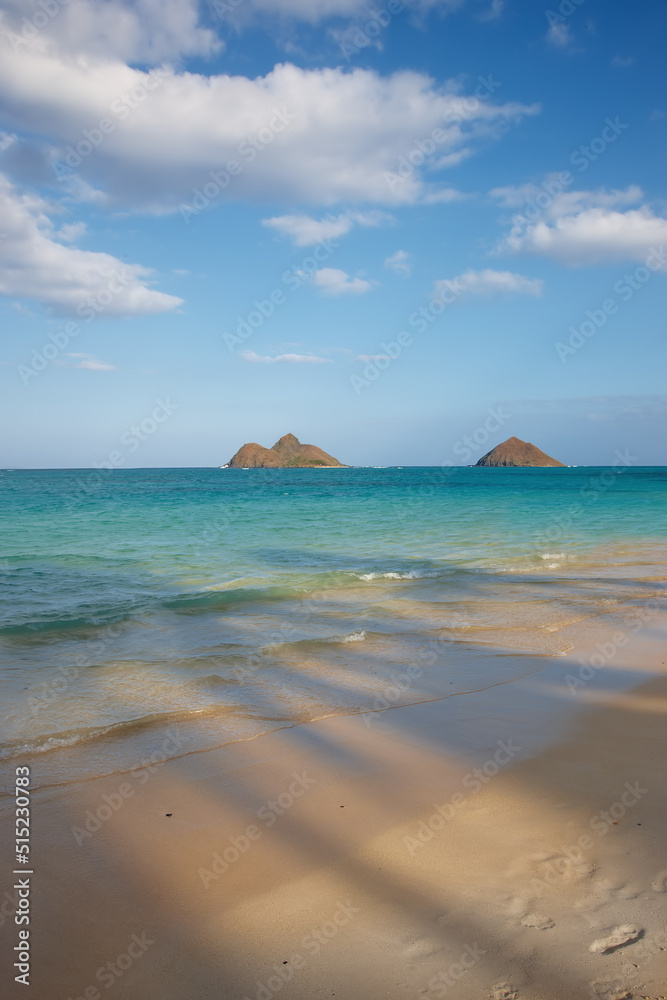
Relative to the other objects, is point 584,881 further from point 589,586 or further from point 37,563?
point 37,563

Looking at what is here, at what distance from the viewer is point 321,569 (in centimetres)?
1389

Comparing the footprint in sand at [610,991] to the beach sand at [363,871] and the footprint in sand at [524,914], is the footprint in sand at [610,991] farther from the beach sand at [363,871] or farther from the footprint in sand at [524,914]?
the footprint in sand at [524,914]

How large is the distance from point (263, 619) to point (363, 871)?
624 cm

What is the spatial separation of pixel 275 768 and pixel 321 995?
6.67ft

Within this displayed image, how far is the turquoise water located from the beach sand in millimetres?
1021

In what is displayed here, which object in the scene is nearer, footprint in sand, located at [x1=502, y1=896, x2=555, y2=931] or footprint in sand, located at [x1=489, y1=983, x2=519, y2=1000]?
footprint in sand, located at [x1=489, y1=983, x2=519, y2=1000]

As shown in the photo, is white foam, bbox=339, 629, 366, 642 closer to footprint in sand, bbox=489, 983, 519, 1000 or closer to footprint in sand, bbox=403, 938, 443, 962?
footprint in sand, bbox=403, 938, 443, 962

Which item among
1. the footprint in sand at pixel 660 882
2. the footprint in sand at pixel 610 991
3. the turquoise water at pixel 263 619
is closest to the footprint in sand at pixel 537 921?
the footprint in sand at pixel 610 991

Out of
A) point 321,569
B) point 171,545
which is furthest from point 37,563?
point 321,569

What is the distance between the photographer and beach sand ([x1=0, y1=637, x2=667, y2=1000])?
2.52 metres

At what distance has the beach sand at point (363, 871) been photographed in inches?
99.0

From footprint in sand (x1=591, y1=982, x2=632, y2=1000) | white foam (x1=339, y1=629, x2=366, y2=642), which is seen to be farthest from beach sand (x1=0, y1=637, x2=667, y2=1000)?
white foam (x1=339, y1=629, x2=366, y2=642)

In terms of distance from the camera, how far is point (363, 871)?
3.17m

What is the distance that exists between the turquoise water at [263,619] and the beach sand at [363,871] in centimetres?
102
